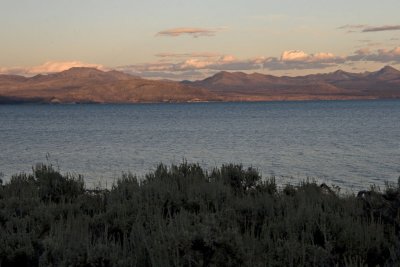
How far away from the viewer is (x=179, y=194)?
10445 millimetres

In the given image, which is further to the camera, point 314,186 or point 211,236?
point 314,186

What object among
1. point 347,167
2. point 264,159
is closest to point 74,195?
point 347,167

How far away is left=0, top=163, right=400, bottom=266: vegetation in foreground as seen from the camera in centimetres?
662

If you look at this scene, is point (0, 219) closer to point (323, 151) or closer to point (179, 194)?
point (179, 194)

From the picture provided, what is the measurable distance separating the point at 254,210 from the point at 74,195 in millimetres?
4479

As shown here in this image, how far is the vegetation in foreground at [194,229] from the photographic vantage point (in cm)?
662

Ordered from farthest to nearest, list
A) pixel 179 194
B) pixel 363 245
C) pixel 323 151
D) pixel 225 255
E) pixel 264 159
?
pixel 323 151 < pixel 264 159 < pixel 179 194 < pixel 363 245 < pixel 225 255

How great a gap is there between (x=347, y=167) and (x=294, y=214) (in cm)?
2052

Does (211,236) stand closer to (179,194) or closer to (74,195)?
(179,194)

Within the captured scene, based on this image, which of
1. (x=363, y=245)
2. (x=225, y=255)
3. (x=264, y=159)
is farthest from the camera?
(x=264, y=159)

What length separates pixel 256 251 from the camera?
6977 millimetres

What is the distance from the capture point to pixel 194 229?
691 centimetres

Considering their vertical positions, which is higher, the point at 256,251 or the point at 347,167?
the point at 256,251

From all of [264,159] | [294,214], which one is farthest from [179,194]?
[264,159]
